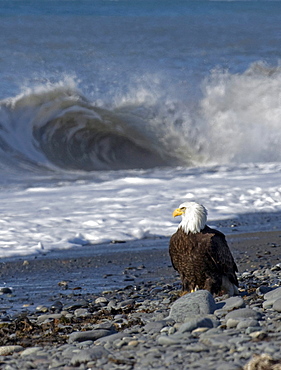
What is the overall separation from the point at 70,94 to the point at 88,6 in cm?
1746

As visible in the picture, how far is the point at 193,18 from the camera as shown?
37688 millimetres

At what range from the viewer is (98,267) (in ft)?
23.1

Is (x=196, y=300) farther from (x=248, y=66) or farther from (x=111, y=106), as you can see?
(x=248, y=66)

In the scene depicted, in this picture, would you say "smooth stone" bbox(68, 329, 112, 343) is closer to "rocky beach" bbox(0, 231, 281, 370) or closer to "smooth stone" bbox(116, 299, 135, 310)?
"rocky beach" bbox(0, 231, 281, 370)

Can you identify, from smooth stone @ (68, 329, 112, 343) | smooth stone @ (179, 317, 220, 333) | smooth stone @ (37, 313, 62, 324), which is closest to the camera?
smooth stone @ (179, 317, 220, 333)

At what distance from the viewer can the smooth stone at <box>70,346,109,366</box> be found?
3.59 metres

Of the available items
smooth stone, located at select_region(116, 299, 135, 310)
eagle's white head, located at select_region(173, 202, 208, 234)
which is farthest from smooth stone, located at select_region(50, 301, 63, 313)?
eagle's white head, located at select_region(173, 202, 208, 234)

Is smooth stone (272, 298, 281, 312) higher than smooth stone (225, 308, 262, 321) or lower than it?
higher

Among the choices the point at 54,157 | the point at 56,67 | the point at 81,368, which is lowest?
the point at 81,368

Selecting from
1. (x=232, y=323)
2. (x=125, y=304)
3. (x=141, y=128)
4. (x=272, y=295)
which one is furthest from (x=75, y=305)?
(x=141, y=128)

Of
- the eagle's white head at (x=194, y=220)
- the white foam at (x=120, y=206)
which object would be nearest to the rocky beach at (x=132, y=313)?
the eagle's white head at (x=194, y=220)

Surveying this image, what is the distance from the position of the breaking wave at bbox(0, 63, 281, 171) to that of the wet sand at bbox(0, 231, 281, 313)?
403 inches

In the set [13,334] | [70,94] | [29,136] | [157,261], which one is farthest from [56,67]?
[13,334]

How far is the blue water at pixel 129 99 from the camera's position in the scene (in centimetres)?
1944
